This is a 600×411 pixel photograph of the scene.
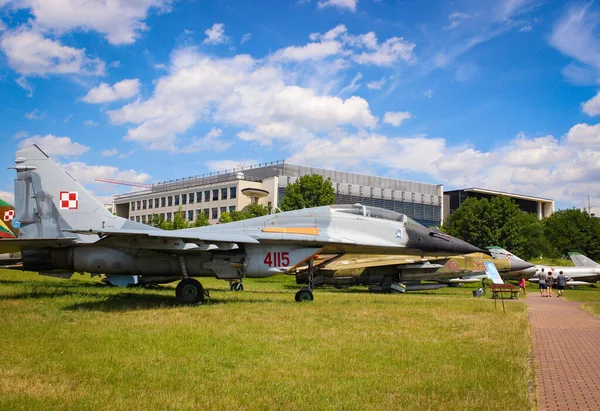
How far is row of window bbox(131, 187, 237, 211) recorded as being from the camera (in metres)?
76.8

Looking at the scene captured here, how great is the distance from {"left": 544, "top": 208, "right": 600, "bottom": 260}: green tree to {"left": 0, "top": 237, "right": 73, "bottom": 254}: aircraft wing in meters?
78.9

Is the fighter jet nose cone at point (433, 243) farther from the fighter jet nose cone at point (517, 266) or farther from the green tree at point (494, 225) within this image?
the green tree at point (494, 225)

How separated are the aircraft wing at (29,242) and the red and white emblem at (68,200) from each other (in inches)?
54.0

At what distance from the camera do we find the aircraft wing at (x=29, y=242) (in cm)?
1362

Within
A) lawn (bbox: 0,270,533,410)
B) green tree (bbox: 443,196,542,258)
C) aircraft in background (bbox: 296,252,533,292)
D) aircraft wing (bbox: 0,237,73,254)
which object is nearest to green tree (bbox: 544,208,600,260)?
green tree (bbox: 443,196,542,258)

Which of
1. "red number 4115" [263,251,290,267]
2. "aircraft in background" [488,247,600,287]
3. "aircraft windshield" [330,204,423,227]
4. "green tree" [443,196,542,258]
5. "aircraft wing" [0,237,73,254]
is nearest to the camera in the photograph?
"aircraft wing" [0,237,73,254]

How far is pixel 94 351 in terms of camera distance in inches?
294

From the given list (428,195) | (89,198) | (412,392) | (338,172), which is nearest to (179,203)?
(338,172)

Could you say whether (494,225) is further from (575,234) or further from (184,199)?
(184,199)

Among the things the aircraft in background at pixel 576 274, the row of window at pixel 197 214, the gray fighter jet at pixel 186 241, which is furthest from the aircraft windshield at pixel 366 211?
the row of window at pixel 197 214

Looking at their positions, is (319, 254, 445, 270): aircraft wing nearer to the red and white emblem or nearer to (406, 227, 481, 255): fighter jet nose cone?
(406, 227, 481, 255): fighter jet nose cone

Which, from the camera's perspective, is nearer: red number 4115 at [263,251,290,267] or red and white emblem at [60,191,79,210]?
red number 4115 at [263,251,290,267]

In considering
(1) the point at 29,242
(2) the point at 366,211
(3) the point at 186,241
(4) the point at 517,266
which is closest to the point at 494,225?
(4) the point at 517,266

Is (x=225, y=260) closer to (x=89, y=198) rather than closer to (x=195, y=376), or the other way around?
(x=89, y=198)
